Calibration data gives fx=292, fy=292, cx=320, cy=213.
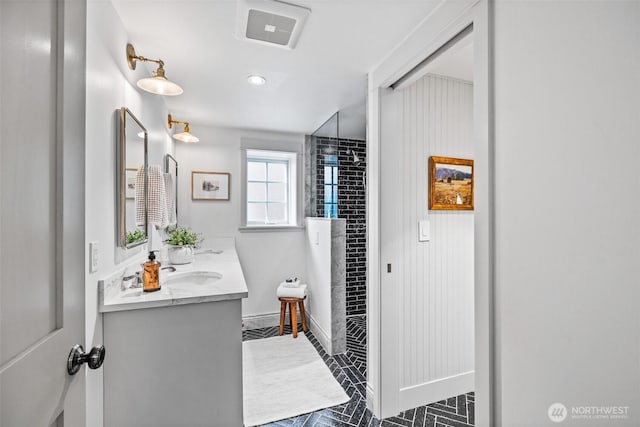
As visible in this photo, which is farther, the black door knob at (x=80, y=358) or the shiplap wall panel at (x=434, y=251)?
the shiplap wall panel at (x=434, y=251)

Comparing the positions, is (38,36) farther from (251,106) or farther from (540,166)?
(251,106)

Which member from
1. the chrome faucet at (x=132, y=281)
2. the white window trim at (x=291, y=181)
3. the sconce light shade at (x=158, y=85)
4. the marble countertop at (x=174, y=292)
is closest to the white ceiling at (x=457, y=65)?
the sconce light shade at (x=158, y=85)

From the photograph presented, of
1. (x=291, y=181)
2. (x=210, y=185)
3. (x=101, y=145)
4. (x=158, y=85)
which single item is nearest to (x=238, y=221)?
(x=210, y=185)

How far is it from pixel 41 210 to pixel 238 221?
3.07 meters

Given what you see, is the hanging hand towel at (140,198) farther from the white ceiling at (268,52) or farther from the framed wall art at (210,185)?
the framed wall art at (210,185)

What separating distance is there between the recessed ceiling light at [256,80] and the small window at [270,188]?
58.9 inches

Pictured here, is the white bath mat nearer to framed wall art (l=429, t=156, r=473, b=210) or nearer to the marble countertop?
A: the marble countertop

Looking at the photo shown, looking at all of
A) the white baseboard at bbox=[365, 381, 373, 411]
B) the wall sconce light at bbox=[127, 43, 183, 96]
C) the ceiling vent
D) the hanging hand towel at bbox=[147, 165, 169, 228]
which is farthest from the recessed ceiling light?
the white baseboard at bbox=[365, 381, 373, 411]

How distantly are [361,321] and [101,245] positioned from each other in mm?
3119

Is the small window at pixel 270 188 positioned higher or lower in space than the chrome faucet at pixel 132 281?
higher

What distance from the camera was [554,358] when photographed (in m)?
0.92

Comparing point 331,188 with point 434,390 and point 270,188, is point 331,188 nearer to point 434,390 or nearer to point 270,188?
point 270,188

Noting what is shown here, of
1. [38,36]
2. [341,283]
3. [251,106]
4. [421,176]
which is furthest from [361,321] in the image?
[38,36]

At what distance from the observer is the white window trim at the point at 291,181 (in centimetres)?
366
